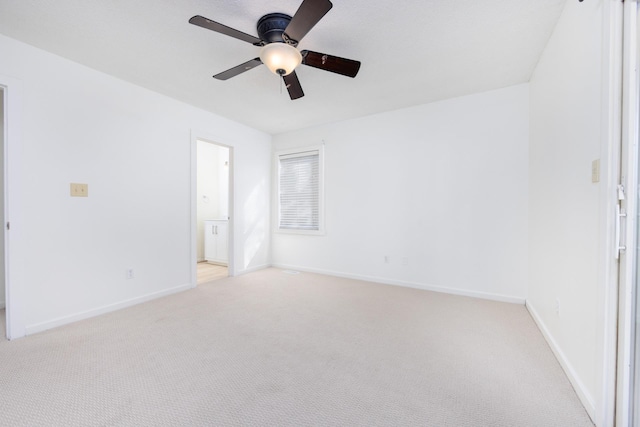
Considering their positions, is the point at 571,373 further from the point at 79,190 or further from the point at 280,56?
the point at 79,190

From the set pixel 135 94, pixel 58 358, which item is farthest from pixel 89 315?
pixel 135 94

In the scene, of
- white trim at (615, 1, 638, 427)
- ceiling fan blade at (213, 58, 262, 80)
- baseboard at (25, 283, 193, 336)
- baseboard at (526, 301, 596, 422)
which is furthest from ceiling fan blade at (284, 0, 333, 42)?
baseboard at (25, 283, 193, 336)

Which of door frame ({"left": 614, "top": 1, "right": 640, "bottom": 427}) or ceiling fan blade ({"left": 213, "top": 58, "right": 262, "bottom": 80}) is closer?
door frame ({"left": 614, "top": 1, "right": 640, "bottom": 427})

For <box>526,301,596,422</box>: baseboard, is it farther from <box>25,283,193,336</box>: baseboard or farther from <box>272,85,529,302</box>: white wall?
<box>25,283,193,336</box>: baseboard

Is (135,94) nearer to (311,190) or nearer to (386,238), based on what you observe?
(311,190)

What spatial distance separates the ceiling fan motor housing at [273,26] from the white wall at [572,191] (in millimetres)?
1866

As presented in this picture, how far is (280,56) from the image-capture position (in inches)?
73.5

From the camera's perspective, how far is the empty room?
144cm

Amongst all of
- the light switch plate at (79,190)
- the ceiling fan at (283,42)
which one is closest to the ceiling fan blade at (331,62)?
the ceiling fan at (283,42)

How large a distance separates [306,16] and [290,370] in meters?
2.26

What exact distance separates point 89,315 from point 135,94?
247 cm

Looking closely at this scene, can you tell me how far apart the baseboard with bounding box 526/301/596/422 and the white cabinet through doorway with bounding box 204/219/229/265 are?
469 cm

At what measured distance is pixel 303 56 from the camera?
6.56 feet

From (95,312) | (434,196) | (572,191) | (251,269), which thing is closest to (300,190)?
(251,269)
